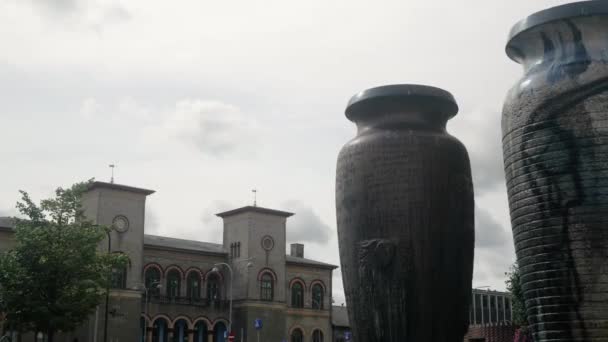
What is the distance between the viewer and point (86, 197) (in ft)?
147

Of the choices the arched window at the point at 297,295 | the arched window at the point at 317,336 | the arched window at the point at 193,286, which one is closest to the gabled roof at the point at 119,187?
the arched window at the point at 193,286

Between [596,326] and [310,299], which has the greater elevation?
[310,299]

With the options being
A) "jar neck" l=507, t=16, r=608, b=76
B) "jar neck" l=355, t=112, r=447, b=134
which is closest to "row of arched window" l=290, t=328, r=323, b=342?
"jar neck" l=355, t=112, r=447, b=134

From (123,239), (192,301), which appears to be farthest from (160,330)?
(123,239)

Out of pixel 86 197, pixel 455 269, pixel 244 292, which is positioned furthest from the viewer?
pixel 244 292

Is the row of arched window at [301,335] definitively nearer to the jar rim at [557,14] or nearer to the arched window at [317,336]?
the arched window at [317,336]

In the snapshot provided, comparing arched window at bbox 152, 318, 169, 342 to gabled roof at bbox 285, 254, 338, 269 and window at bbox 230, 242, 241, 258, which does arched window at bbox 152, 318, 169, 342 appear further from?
gabled roof at bbox 285, 254, 338, 269

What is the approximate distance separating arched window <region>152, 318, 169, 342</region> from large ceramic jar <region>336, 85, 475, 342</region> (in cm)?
3866

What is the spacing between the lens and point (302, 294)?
54438 millimetres

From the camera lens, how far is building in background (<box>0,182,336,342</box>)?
43969 mm

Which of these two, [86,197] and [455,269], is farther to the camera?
[86,197]

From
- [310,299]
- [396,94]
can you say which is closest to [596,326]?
[396,94]

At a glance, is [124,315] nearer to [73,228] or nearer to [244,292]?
[244,292]

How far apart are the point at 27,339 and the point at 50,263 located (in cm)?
1569
